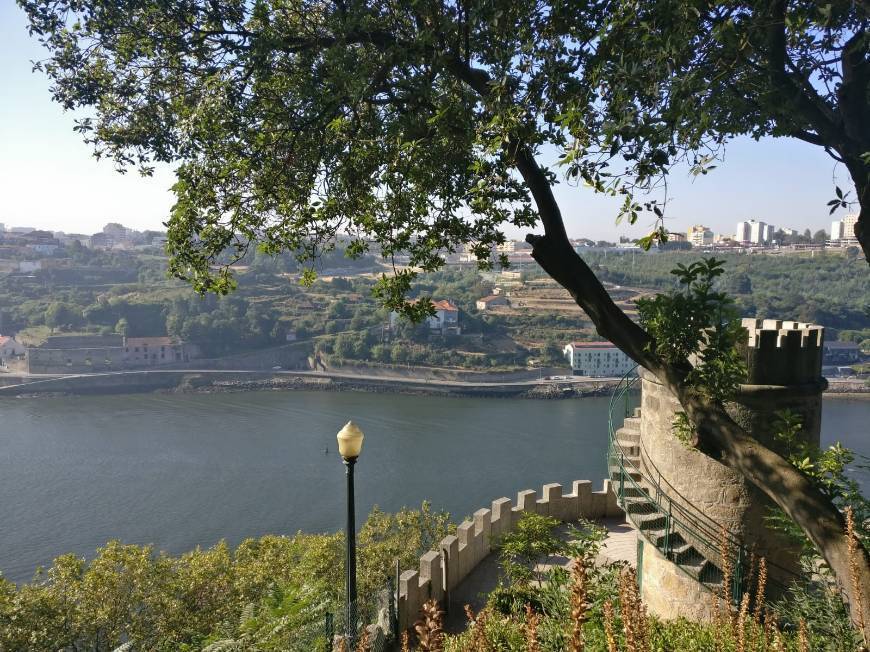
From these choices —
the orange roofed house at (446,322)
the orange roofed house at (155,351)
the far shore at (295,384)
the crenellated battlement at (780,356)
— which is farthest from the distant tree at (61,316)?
the crenellated battlement at (780,356)

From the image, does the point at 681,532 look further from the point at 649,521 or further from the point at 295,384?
the point at 295,384

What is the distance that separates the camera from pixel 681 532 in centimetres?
452

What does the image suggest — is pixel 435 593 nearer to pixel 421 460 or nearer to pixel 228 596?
pixel 228 596

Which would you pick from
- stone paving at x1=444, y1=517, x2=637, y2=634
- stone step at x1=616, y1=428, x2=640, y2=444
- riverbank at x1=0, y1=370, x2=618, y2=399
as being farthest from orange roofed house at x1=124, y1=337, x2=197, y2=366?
stone step at x1=616, y1=428, x2=640, y2=444

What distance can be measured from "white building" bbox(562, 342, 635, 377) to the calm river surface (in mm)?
6859

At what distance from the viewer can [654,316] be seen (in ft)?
8.82

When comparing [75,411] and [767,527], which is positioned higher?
[767,527]

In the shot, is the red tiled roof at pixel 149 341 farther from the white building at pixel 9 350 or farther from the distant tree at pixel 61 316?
the distant tree at pixel 61 316

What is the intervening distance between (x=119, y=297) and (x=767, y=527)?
66.6 metres

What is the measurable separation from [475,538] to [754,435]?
3504mm

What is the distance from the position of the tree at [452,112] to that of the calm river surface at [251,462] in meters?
16.5

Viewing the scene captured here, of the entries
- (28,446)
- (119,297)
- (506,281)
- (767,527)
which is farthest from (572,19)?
(506,281)

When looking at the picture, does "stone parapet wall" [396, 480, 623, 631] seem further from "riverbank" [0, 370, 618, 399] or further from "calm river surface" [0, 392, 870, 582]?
"riverbank" [0, 370, 618, 399]

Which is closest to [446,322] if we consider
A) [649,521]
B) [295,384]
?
[295,384]
